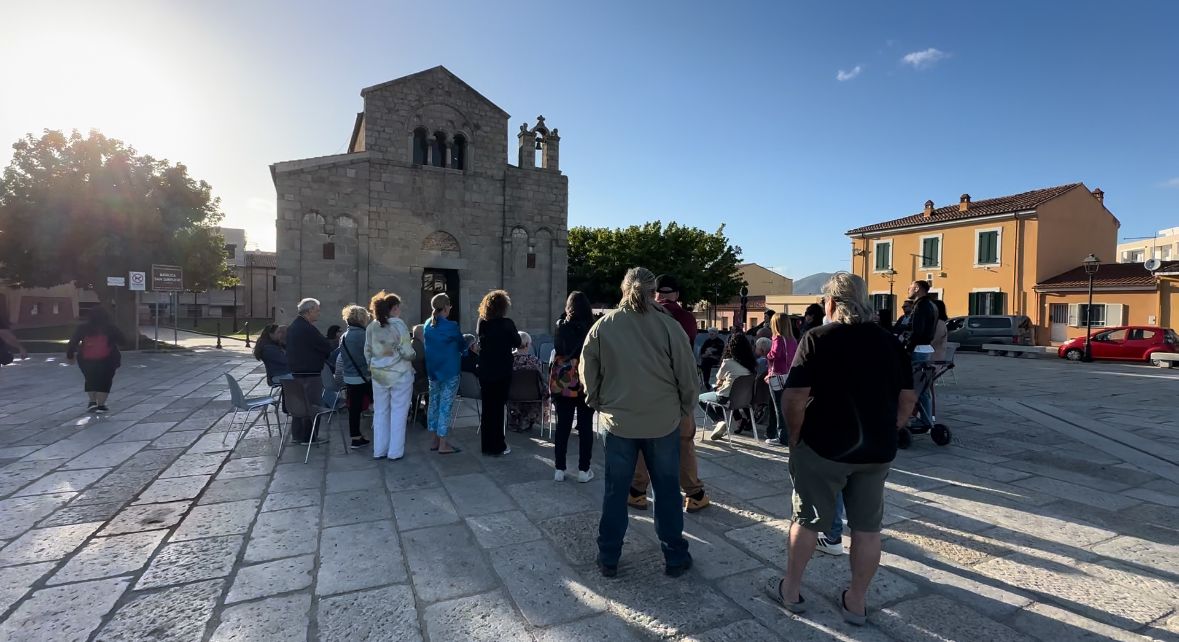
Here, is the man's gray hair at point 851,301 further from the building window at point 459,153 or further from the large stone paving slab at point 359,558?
the building window at point 459,153

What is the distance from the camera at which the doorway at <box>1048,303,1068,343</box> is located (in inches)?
991

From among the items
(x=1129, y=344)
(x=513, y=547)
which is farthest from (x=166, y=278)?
(x=1129, y=344)

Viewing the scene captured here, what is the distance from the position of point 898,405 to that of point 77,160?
26555 mm

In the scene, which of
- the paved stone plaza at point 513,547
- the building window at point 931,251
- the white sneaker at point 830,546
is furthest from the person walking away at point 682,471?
the building window at point 931,251

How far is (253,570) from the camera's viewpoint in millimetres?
3252

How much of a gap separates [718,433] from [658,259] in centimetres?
2682

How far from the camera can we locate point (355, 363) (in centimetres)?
585

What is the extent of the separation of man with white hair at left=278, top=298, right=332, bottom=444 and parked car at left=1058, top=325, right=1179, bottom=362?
79.6 feet

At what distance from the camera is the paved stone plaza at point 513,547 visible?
2.72m

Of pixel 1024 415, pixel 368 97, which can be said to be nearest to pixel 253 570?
pixel 1024 415

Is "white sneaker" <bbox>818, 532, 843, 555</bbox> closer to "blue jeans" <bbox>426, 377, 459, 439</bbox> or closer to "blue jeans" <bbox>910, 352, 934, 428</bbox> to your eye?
"blue jeans" <bbox>910, 352, 934, 428</bbox>

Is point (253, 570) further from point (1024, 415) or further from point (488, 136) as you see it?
point (488, 136)

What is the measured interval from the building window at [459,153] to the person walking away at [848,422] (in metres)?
17.4

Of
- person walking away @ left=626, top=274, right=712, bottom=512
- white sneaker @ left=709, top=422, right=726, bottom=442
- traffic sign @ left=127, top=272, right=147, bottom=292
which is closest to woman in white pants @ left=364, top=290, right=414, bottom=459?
person walking away @ left=626, top=274, right=712, bottom=512
